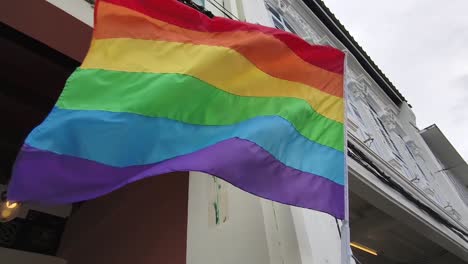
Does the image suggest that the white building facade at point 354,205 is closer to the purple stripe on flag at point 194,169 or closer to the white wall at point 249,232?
the white wall at point 249,232

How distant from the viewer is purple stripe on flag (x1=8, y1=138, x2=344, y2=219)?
1.40 meters

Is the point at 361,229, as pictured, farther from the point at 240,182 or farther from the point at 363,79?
the point at 363,79

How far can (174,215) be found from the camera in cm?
265

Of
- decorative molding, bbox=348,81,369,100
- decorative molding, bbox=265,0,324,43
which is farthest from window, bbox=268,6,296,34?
decorative molding, bbox=348,81,369,100

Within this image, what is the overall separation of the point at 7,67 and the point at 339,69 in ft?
8.17

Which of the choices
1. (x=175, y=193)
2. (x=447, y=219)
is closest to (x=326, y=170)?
(x=175, y=193)

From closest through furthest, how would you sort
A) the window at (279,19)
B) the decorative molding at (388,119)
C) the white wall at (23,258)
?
1. the white wall at (23,258)
2. the window at (279,19)
3. the decorative molding at (388,119)

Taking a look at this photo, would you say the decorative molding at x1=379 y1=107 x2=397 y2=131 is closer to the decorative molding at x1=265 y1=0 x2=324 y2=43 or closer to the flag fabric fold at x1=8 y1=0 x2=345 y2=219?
the decorative molding at x1=265 y1=0 x2=324 y2=43

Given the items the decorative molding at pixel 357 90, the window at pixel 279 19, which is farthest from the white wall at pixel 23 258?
the decorative molding at pixel 357 90

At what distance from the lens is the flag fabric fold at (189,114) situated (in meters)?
1.50

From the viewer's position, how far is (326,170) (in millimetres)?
1979

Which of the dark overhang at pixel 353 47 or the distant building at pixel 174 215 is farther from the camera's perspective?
the dark overhang at pixel 353 47

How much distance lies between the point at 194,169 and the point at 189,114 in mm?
339

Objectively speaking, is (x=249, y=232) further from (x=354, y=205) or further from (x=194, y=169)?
(x=354, y=205)
